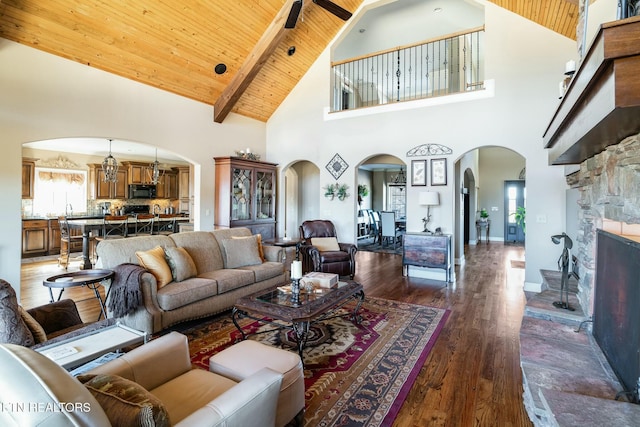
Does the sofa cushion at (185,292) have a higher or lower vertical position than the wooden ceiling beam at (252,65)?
lower

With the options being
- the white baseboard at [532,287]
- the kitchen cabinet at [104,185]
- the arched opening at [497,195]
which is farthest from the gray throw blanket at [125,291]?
the arched opening at [497,195]

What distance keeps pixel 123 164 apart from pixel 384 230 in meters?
7.79

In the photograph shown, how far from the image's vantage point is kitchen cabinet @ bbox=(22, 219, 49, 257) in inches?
285

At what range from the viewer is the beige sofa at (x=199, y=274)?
10.3ft

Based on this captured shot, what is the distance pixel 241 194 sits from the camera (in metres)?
6.58

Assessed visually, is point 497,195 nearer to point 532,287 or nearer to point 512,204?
point 512,204

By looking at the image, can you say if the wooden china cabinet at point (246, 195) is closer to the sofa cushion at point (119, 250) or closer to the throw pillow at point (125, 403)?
the sofa cushion at point (119, 250)

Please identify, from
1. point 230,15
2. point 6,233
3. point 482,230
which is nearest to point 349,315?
point 6,233

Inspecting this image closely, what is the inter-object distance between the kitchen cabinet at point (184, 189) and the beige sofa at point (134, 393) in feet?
30.2

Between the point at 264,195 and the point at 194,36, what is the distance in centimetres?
324

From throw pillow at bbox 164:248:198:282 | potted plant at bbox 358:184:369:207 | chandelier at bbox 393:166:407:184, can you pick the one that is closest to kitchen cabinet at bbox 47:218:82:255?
throw pillow at bbox 164:248:198:282

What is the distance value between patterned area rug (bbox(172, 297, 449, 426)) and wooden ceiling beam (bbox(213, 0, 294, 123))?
164 inches

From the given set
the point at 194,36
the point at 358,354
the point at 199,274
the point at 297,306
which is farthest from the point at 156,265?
the point at 194,36

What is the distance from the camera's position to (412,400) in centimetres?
223
